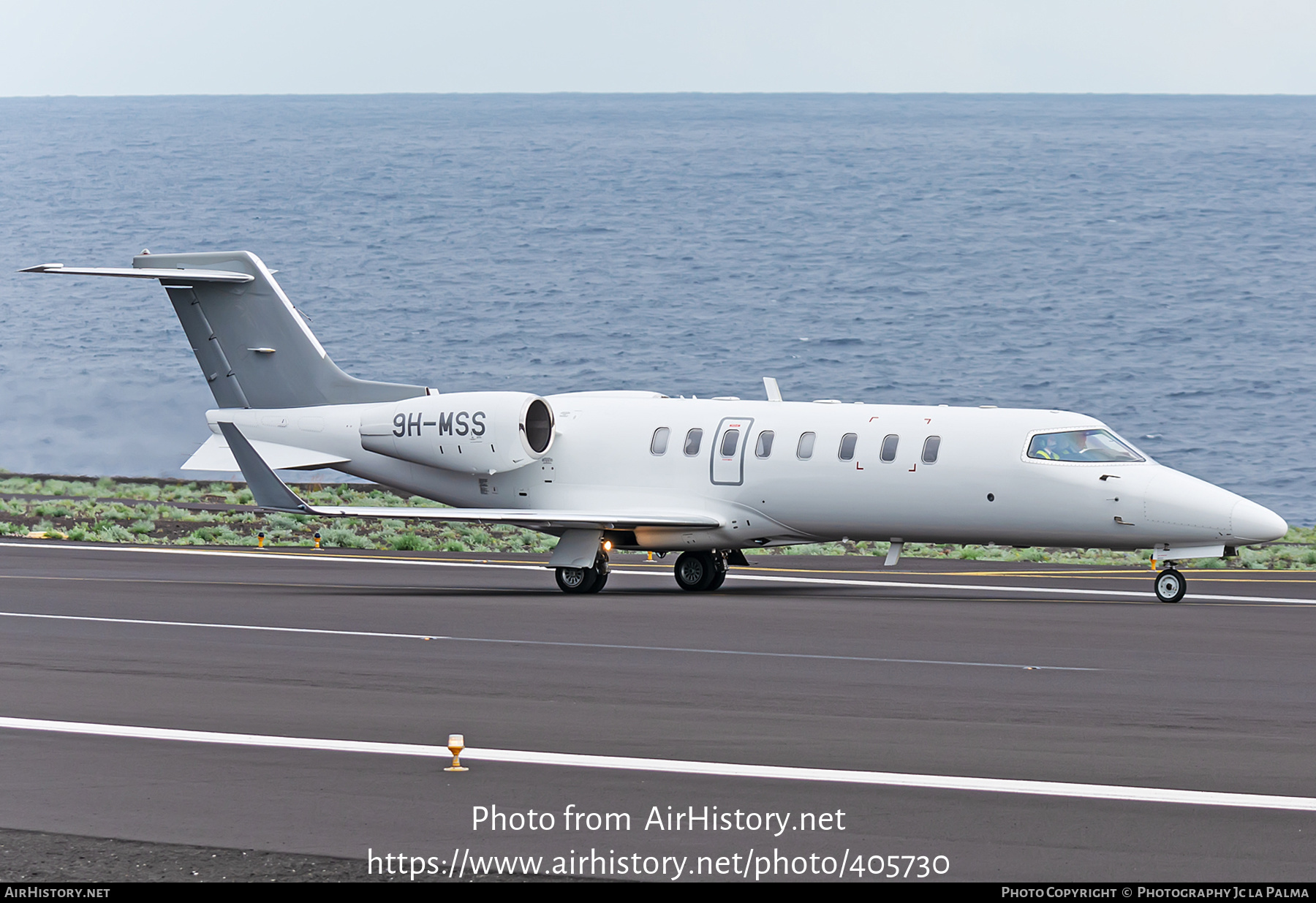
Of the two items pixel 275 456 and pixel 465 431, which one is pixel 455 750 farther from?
pixel 275 456

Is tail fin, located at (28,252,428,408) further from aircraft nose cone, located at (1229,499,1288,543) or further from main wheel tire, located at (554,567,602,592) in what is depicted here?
aircraft nose cone, located at (1229,499,1288,543)

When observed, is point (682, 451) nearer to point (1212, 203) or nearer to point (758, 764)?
point (758, 764)

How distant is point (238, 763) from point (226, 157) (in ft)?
627

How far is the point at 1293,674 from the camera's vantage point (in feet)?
52.7

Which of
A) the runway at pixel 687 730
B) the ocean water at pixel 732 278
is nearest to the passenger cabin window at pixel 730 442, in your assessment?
the runway at pixel 687 730

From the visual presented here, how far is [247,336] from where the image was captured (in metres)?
28.6

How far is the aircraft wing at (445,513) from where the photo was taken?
23.9 metres

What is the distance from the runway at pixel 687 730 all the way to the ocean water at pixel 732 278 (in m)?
45.2

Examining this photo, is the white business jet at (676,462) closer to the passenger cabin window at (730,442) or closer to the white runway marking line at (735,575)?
the passenger cabin window at (730,442)

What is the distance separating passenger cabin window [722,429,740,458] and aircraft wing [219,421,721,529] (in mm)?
944

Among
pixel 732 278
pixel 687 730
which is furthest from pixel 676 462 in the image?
pixel 732 278

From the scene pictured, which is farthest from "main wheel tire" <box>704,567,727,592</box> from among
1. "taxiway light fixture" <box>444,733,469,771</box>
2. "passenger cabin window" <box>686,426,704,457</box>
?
"taxiway light fixture" <box>444,733,469,771</box>

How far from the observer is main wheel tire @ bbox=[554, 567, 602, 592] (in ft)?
83.9

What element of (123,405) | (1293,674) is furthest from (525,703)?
(123,405)
